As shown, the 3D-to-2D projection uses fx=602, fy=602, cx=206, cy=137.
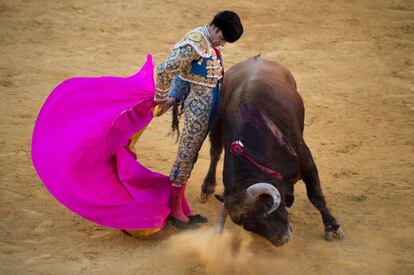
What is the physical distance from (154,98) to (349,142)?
9.29 feet

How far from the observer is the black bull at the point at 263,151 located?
4.21 meters

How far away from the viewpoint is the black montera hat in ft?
14.4

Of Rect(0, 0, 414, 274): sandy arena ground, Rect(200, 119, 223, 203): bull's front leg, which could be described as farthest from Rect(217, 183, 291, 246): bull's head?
Rect(200, 119, 223, 203): bull's front leg

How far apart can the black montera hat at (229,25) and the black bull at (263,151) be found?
609 mm

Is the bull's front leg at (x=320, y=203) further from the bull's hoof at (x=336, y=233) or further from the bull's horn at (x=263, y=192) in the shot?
the bull's horn at (x=263, y=192)

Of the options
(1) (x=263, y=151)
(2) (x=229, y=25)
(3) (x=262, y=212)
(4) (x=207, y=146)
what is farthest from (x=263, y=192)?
(4) (x=207, y=146)

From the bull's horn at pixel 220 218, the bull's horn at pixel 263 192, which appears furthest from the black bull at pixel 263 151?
the bull's horn at pixel 220 218

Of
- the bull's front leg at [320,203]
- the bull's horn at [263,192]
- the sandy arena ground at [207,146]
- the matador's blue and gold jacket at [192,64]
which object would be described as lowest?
the sandy arena ground at [207,146]

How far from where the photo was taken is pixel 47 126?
15.7ft

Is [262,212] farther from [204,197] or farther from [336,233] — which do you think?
[204,197]

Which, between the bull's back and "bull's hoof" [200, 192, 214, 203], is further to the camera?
"bull's hoof" [200, 192, 214, 203]

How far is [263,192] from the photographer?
4125 millimetres

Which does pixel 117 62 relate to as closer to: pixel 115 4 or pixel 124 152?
pixel 115 4

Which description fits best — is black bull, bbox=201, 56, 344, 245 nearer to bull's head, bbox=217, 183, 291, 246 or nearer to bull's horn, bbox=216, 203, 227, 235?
bull's head, bbox=217, 183, 291, 246
